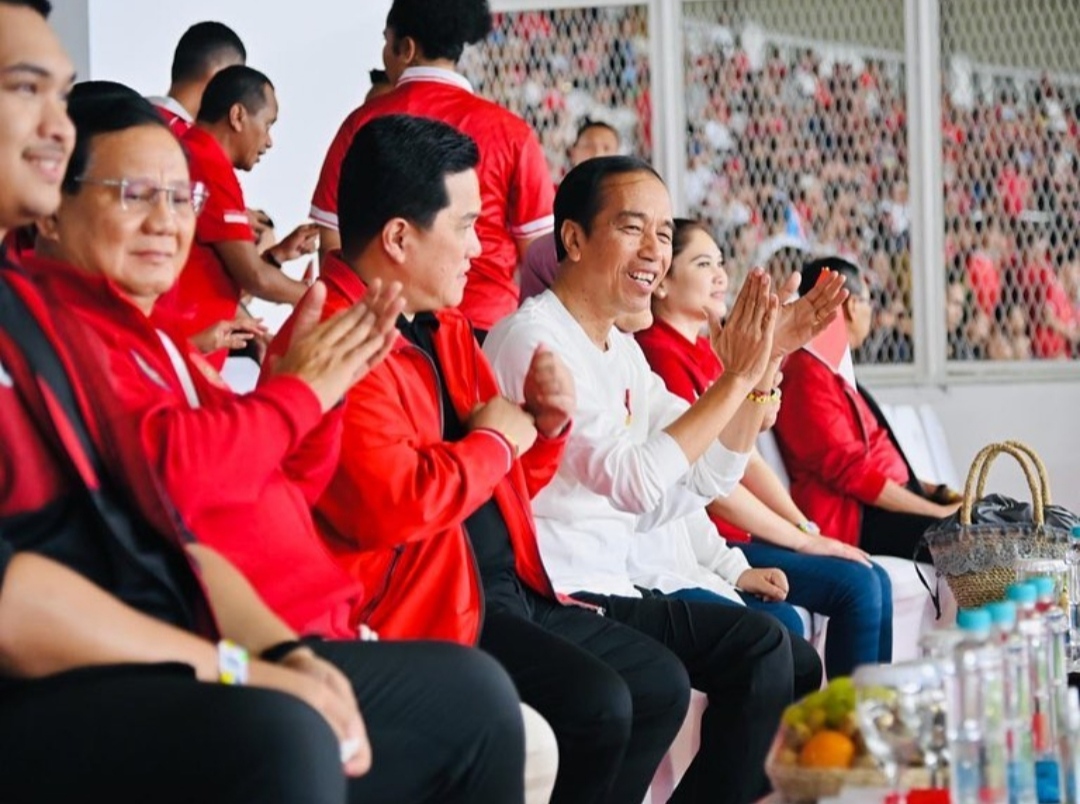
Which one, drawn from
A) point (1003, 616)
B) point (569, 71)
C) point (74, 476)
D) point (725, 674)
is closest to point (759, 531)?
point (725, 674)

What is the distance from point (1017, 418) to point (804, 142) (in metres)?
1.20

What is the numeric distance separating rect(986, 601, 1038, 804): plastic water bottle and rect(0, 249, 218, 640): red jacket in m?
0.84

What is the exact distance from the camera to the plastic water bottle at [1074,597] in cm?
335

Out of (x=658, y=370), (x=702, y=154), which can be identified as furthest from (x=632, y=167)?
(x=702, y=154)

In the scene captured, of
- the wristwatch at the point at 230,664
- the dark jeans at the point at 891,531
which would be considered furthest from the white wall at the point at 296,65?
the wristwatch at the point at 230,664

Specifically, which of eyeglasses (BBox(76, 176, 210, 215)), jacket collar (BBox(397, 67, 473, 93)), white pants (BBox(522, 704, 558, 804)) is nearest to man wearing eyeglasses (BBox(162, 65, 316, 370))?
jacket collar (BBox(397, 67, 473, 93))

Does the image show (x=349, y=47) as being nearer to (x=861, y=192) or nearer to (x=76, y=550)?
(x=861, y=192)

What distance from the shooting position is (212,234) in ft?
13.9

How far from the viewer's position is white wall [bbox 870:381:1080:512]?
6.75 m

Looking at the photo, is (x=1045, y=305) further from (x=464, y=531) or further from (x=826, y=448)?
(x=464, y=531)

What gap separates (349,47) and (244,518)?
13.5 ft

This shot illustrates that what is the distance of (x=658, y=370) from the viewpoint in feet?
13.4

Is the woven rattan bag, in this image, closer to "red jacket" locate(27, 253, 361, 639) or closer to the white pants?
the white pants

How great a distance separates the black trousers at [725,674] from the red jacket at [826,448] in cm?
151
